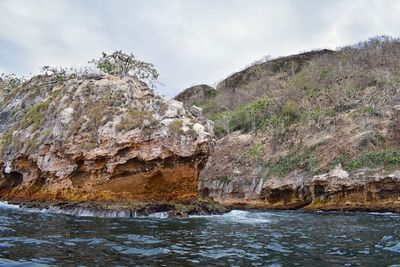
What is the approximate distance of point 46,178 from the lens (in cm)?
1856

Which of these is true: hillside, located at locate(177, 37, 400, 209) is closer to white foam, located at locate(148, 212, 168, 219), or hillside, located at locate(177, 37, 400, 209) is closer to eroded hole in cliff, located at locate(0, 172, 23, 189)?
white foam, located at locate(148, 212, 168, 219)

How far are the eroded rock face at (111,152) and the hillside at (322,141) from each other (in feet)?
21.1

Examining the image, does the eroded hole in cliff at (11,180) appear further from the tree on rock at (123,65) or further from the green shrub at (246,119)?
the green shrub at (246,119)

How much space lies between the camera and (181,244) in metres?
9.12

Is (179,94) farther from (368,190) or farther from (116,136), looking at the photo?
(116,136)

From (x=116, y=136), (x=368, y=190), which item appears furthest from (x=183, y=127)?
(x=368, y=190)

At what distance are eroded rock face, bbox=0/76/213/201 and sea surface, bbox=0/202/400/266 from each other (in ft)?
16.3

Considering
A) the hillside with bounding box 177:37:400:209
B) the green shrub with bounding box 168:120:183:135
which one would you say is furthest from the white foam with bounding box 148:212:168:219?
the hillside with bounding box 177:37:400:209

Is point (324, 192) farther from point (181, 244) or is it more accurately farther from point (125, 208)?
point (181, 244)

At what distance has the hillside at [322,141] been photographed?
85.7ft

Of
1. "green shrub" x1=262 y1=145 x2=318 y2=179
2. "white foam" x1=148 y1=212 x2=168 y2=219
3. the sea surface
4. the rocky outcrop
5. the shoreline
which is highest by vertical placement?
"green shrub" x1=262 y1=145 x2=318 y2=179

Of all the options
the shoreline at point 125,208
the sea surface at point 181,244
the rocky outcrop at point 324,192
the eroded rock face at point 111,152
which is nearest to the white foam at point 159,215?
the shoreline at point 125,208

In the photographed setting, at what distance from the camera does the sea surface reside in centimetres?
725

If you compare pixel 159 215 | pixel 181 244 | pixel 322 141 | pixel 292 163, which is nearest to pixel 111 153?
pixel 159 215
